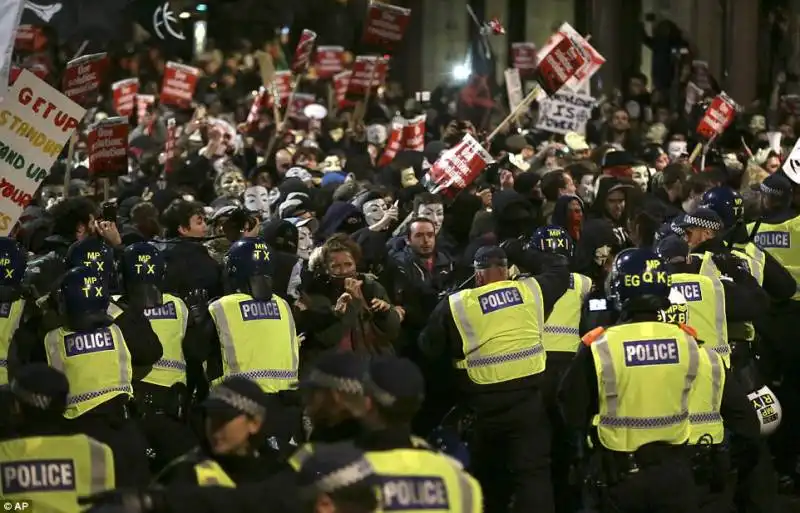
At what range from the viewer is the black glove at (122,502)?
5969 millimetres

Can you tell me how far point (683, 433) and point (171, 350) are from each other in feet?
10.0

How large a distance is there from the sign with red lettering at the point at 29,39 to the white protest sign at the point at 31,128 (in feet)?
48.3

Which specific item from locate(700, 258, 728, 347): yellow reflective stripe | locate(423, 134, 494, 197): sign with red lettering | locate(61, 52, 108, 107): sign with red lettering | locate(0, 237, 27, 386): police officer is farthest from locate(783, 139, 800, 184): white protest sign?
locate(0, 237, 27, 386): police officer

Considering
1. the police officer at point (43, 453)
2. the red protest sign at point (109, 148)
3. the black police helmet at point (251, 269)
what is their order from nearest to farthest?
the police officer at point (43, 453) < the black police helmet at point (251, 269) < the red protest sign at point (109, 148)

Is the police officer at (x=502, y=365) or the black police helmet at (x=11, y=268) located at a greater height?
the black police helmet at (x=11, y=268)

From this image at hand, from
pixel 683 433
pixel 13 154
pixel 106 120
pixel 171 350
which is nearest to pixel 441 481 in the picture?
pixel 683 433

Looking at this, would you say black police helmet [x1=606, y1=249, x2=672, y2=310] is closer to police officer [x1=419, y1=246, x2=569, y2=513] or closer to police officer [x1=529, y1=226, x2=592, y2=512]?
police officer [x1=419, y1=246, x2=569, y2=513]

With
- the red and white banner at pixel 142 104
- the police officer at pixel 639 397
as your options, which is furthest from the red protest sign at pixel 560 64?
the police officer at pixel 639 397

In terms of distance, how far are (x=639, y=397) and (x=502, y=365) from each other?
1.83 meters

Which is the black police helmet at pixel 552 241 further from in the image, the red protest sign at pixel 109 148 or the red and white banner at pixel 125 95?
the red and white banner at pixel 125 95

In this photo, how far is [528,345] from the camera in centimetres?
1053

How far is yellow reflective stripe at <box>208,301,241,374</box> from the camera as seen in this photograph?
966cm

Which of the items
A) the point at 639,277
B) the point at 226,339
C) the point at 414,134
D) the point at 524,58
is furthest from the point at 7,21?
the point at 524,58

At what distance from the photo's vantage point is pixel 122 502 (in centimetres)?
599
